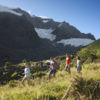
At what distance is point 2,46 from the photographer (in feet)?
351

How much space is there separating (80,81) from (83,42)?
7244 inches

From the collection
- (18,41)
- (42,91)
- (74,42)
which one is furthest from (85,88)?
(74,42)

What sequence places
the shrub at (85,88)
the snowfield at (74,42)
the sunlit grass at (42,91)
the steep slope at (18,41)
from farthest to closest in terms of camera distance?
1. the snowfield at (74,42)
2. the steep slope at (18,41)
3. the sunlit grass at (42,91)
4. the shrub at (85,88)

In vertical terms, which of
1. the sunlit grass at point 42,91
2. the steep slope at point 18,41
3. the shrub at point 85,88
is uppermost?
the steep slope at point 18,41

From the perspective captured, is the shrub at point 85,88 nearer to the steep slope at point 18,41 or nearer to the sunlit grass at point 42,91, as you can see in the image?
the sunlit grass at point 42,91

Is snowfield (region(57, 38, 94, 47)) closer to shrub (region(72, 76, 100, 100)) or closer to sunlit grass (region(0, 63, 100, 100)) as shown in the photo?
sunlit grass (region(0, 63, 100, 100))

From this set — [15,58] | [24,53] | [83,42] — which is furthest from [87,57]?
[83,42]

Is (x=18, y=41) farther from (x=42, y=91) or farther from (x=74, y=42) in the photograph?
(x=42, y=91)

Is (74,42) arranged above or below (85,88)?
above

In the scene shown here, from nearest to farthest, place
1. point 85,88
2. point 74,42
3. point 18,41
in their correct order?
point 85,88 < point 18,41 < point 74,42

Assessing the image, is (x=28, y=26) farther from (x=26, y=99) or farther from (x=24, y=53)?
(x=26, y=99)

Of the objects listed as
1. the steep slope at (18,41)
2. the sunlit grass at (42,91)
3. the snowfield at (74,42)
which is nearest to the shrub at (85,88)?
the sunlit grass at (42,91)

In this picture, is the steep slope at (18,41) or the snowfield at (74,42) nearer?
the steep slope at (18,41)

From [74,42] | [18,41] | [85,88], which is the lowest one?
[85,88]
